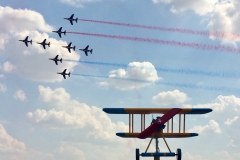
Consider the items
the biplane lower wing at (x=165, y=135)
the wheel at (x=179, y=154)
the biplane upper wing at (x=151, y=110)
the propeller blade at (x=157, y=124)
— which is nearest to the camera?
the wheel at (x=179, y=154)

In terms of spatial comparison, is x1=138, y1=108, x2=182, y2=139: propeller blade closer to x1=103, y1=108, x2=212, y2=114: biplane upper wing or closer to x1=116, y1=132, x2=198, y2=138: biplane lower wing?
x1=103, y1=108, x2=212, y2=114: biplane upper wing

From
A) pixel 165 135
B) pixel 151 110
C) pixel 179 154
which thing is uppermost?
pixel 151 110

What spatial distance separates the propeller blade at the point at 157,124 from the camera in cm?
6506

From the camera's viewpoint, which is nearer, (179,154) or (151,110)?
(179,154)

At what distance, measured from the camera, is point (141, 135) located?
65.2 meters

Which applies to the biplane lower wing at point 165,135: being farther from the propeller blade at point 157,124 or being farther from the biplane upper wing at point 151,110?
the biplane upper wing at point 151,110

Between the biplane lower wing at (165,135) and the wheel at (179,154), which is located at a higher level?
the biplane lower wing at (165,135)

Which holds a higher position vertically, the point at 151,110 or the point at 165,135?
the point at 151,110

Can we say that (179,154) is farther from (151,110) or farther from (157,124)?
(151,110)

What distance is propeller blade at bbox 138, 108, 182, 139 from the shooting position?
2562 inches

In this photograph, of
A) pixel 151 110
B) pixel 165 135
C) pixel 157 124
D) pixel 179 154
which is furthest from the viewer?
pixel 165 135

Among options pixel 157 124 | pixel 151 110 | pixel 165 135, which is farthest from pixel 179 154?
pixel 151 110

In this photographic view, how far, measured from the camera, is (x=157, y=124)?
214 feet

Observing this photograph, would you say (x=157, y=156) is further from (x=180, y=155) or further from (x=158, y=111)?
(x=158, y=111)
